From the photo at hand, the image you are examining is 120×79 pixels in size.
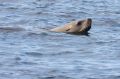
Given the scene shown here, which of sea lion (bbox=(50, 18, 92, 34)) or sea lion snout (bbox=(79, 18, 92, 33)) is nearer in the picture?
sea lion snout (bbox=(79, 18, 92, 33))

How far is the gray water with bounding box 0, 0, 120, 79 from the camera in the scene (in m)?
11.4

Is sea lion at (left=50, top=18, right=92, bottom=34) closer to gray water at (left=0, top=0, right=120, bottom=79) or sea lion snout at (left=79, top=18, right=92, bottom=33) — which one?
sea lion snout at (left=79, top=18, right=92, bottom=33)

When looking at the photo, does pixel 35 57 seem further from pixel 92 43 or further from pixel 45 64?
pixel 92 43

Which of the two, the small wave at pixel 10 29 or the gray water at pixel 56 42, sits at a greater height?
the small wave at pixel 10 29

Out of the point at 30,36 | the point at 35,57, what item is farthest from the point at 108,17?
the point at 35,57

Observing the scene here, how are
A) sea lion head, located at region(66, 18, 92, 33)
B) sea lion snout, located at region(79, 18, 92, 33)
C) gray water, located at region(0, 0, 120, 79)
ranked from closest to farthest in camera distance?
gray water, located at region(0, 0, 120, 79)
sea lion snout, located at region(79, 18, 92, 33)
sea lion head, located at region(66, 18, 92, 33)

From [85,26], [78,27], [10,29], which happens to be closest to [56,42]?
[85,26]

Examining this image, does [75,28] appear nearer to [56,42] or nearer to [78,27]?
Answer: [78,27]

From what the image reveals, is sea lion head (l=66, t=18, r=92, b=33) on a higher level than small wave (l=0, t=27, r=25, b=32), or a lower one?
lower

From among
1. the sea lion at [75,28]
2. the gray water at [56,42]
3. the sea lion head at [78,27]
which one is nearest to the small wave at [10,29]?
the gray water at [56,42]

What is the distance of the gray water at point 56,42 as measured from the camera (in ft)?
37.4

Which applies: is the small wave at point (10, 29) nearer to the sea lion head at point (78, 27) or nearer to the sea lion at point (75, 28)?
the sea lion at point (75, 28)

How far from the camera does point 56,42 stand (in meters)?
14.4

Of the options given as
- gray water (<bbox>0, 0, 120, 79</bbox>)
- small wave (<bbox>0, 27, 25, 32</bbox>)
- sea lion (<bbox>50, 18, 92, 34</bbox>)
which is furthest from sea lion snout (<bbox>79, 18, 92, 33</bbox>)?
small wave (<bbox>0, 27, 25, 32</bbox>)
